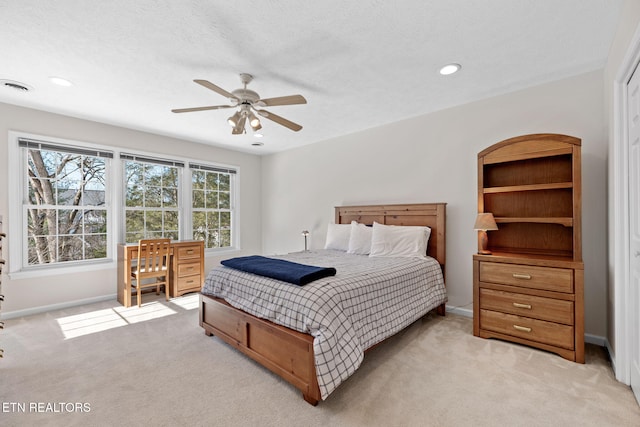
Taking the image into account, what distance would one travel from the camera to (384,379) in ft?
6.68

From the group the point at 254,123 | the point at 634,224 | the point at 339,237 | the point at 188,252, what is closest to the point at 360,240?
the point at 339,237

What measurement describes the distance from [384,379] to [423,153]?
2.71 metres

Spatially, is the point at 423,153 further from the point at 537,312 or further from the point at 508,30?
the point at 537,312

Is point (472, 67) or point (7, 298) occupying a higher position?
point (472, 67)

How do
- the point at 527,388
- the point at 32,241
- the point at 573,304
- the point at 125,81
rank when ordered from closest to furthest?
the point at 527,388, the point at 573,304, the point at 125,81, the point at 32,241

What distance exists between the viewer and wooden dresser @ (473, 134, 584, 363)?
7.50 feet

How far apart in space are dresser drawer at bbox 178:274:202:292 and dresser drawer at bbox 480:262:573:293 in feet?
12.6

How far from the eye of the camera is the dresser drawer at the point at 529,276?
2.29 metres

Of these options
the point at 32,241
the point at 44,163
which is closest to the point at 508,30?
the point at 44,163

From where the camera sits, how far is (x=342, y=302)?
6.52 feet

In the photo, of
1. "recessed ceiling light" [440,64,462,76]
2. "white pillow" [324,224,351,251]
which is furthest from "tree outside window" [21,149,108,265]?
"recessed ceiling light" [440,64,462,76]

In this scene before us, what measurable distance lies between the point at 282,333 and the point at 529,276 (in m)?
2.12

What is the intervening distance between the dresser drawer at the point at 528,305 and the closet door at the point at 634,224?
410mm

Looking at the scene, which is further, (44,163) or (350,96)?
(44,163)
